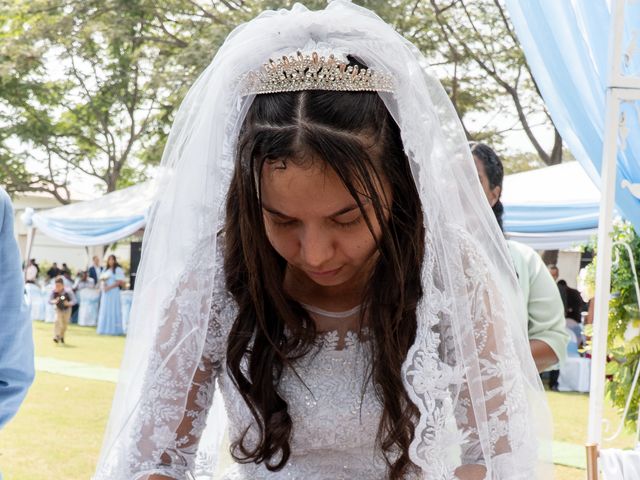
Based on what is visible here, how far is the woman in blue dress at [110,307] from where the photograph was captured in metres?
18.8

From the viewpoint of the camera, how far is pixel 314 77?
1.63 meters

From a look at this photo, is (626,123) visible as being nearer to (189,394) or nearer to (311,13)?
(311,13)

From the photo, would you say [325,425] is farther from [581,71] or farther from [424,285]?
[581,71]

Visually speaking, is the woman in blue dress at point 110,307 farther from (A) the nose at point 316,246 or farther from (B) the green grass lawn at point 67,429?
(A) the nose at point 316,246

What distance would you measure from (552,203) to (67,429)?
19.4 feet

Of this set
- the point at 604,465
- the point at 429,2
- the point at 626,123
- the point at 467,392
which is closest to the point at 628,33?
the point at 626,123

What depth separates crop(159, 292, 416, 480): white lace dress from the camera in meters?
1.71

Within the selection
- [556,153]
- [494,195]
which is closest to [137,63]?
[556,153]

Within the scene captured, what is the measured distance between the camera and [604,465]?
282 centimetres

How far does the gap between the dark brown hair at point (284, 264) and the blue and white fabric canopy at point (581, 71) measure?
73.1 inches

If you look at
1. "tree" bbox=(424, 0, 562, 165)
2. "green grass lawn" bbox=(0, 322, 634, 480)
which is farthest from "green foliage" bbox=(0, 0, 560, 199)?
"green grass lawn" bbox=(0, 322, 634, 480)

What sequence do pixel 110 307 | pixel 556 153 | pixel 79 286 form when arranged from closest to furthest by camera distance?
pixel 556 153 < pixel 110 307 < pixel 79 286

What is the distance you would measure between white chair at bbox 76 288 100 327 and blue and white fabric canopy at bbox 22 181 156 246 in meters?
2.32

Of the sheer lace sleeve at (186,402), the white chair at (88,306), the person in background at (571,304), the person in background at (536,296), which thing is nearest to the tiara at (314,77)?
the sheer lace sleeve at (186,402)
